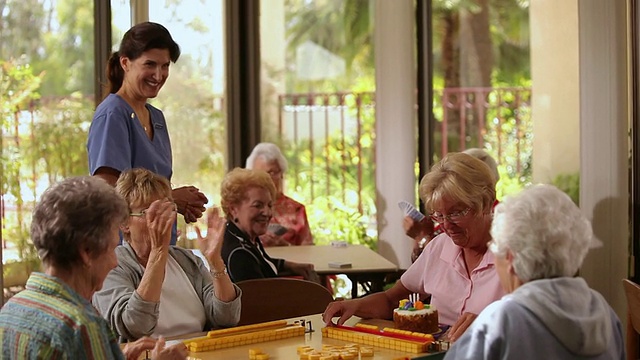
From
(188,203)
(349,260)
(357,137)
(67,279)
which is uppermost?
(357,137)

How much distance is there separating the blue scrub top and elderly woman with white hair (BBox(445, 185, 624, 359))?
1814 mm

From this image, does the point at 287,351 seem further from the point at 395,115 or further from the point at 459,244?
the point at 395,115

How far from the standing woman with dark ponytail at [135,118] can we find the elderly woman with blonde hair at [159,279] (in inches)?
16.0

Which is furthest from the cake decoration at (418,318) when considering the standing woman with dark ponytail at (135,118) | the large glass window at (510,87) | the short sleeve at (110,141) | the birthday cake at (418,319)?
the large glass window at (510,87)

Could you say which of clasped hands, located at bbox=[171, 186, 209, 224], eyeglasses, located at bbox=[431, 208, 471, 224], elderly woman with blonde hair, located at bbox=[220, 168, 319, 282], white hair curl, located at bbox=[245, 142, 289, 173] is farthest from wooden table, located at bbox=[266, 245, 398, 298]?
eyeglasses, located at bbox=[431, 208, 471, 224]

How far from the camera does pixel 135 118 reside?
398cm

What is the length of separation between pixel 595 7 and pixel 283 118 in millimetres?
3011

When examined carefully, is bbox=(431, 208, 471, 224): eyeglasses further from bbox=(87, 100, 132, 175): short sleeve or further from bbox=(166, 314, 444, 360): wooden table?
bbox=(87, 100, 132, 175): short sleeve

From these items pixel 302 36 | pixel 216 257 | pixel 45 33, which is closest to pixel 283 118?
pixel 302 36

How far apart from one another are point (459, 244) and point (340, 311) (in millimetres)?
448

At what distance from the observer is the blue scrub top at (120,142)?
3.86 meters

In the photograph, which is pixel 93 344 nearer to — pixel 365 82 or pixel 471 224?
pixel 471 224

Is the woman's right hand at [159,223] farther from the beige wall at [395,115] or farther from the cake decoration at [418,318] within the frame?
the beige wall at [395,115]

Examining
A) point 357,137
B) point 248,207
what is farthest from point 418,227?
point 357,137
